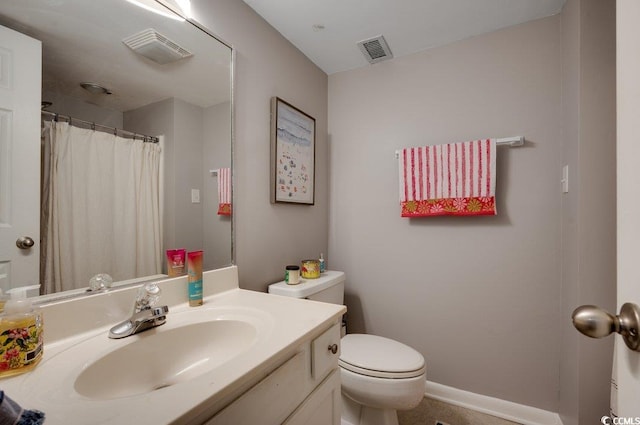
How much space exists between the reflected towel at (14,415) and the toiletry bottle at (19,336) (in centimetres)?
25

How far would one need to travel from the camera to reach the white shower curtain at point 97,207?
2.45 ft

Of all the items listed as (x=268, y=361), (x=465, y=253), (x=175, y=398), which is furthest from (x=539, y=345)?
(x=175, y=398)

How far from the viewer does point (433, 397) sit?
1.65 metres

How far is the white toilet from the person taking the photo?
3.82ft

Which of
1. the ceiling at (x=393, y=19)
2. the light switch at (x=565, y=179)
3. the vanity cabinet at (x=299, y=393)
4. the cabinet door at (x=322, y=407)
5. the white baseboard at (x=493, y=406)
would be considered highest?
the ceiling at (x=393, y=19)

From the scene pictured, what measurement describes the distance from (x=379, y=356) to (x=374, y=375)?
112 millimetres

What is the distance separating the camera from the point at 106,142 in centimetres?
85

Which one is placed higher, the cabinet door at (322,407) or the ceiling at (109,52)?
the ceiling at (109,52)

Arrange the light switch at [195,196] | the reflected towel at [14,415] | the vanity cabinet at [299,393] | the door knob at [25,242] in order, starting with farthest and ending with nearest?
the light switch at [195,196] → the door knob at [25,242] → the vanity cabinet at [299,393] → the reflected towel at [14,415]

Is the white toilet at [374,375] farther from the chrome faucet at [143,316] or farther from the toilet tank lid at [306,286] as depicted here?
the chrome faucet at [143,316]

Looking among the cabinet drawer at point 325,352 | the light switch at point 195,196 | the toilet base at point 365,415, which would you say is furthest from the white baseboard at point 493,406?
the light switch at point 195,196

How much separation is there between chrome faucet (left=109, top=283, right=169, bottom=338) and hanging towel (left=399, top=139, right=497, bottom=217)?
1347 millimetres

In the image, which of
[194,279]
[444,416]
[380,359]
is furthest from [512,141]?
[194,279]

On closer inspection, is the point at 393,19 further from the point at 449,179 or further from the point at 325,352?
the point at 325,352
